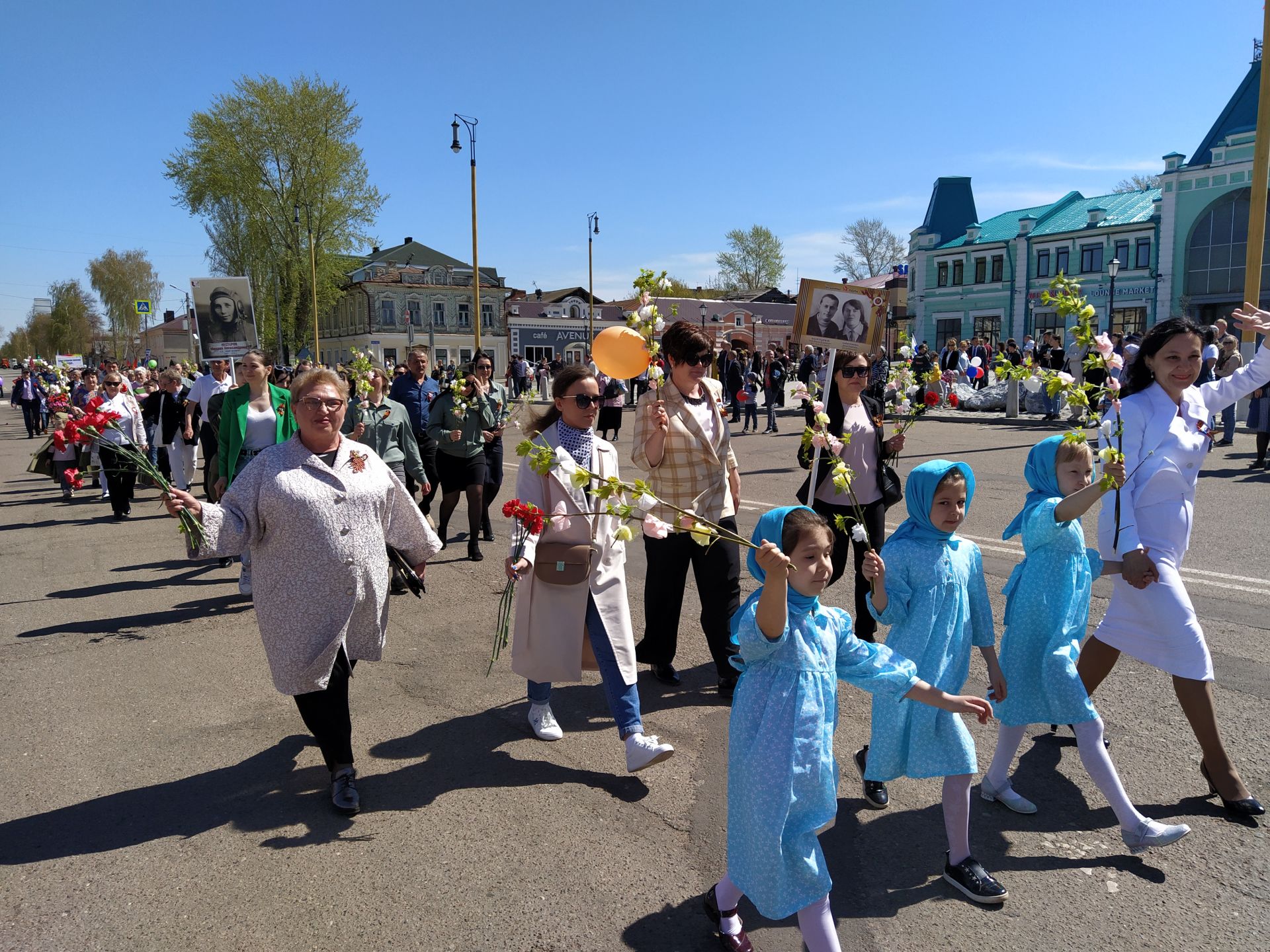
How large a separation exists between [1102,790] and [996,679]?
61 centimetres

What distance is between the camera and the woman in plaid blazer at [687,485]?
15.7 feet

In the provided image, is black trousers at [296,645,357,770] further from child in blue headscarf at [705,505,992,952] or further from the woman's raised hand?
child in blue headscarf at [705,505,992,952]

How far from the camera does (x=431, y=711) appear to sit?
4844mm

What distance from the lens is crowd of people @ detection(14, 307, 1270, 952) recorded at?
8.53 ft

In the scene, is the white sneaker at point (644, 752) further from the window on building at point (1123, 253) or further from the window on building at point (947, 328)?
the window on building at point (947, 328)

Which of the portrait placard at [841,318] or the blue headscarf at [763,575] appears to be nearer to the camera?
the blue headscarf at [763,575]

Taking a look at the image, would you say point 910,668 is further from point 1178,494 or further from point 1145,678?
point 1145,678

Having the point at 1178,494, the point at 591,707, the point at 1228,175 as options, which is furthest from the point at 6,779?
the point at 1228,175

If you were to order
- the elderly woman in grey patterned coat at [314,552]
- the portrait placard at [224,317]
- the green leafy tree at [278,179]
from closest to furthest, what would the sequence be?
the elderly woman in grey patterned coat at [314,552] < the portrait placard at [224,317] < the green leafy tree at [278,179]

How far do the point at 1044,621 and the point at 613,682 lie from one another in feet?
6.18

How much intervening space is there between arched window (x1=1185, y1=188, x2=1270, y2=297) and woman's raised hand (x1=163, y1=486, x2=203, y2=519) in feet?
166

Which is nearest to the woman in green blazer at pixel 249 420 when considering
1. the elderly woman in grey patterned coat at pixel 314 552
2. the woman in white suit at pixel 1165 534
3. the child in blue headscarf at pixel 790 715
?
the elderly woman in grey patterned coat at pixel 314 552

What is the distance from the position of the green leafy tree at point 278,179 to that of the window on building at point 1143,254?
4157 centimetres

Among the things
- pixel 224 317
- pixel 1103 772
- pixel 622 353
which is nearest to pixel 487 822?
pixel 622 353
